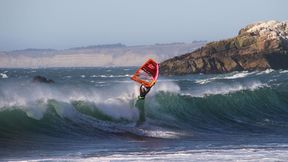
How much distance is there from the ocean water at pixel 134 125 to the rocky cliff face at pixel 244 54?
62.6 m

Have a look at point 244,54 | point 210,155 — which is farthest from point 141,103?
point 244,54

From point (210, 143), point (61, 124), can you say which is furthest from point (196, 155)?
point (61, 124)

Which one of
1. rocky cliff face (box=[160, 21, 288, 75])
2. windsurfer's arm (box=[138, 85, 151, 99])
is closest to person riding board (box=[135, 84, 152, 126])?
windsurfer's arm (box=[138, 85, 151, 99])

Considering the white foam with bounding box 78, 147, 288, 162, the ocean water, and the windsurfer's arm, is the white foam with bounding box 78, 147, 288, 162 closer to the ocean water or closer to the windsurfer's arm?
the ocean water

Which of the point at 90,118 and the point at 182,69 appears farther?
the point at 182,69

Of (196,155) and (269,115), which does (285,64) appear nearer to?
(269,115)

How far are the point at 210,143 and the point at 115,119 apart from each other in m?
5.65

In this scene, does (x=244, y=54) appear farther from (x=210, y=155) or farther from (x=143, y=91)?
(x=210, y=155)

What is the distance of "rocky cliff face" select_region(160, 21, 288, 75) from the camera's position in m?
96.0

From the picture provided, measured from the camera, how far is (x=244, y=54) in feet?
322

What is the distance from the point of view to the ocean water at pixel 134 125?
56.4 feet

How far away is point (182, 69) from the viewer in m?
101

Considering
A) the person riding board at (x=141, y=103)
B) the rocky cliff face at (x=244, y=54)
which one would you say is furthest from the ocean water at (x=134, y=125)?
the rocky cliff face at (x=244, y=54)

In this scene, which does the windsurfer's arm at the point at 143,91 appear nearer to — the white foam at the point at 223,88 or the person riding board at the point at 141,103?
the person riding board at the point at 141,103
